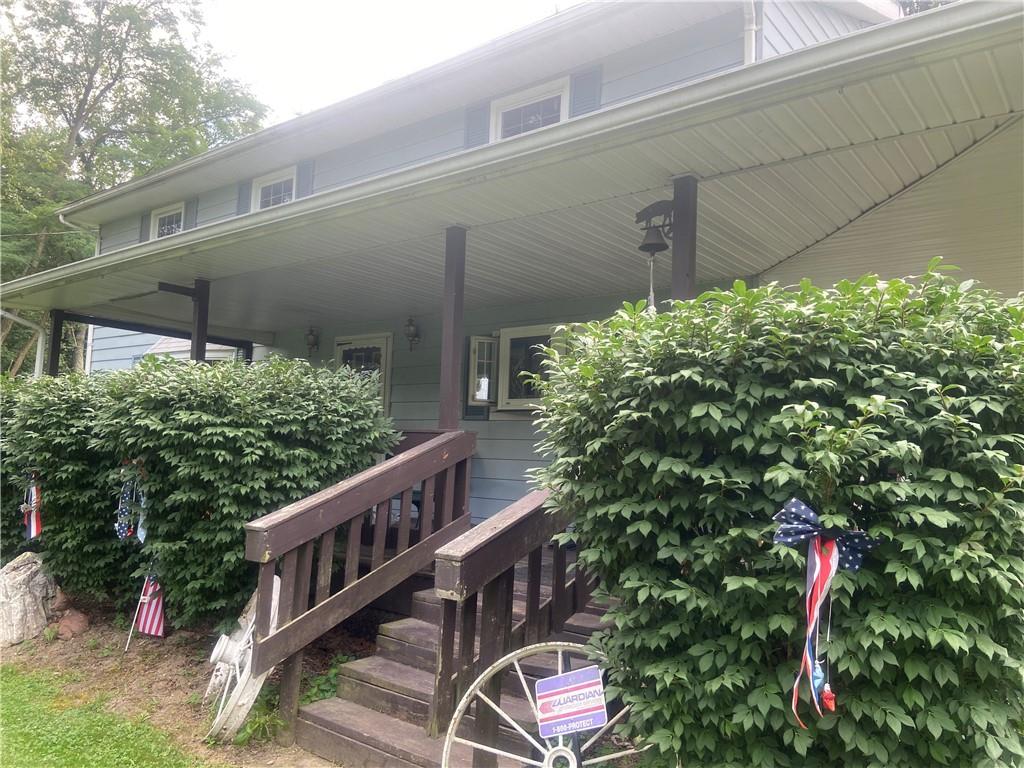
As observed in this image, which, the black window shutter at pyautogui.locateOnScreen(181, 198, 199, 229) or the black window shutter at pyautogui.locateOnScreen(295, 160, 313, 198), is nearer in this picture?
the black window shutter at pyautogui.locateOnScreen(295, 160, 313, 198)

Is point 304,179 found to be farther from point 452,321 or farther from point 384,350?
point 452,321

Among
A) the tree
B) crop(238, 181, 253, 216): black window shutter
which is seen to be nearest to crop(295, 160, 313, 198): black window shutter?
crop(238, 181, 253, 216): black window shutter

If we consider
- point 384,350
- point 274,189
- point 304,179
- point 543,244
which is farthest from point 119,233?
point 543,244

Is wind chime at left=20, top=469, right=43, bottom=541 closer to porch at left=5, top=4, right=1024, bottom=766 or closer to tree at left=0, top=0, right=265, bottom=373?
porch at left=5, top=4, right=1024, bottom=766

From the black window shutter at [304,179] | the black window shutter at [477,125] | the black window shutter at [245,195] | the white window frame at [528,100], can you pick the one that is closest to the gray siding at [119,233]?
the black window shutter at [245,195]

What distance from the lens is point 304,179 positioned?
332 inches

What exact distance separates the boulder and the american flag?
42.9 inches

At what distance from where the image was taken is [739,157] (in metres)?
3.46

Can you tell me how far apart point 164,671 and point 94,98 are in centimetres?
2048

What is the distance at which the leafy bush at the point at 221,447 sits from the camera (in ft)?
13.0

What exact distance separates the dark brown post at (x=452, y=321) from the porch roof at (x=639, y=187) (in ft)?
0.53

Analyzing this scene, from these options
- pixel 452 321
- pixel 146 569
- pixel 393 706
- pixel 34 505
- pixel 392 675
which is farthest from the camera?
pixel 34 505

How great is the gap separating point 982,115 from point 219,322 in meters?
7.98

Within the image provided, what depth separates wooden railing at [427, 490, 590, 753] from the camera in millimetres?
2900
